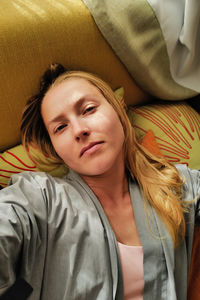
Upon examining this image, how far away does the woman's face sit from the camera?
0.95 meters

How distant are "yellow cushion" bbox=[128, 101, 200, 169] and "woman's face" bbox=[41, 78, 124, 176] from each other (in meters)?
0.27

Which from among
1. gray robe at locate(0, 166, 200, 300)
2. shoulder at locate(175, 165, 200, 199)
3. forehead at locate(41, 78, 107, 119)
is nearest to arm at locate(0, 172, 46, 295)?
gray robe at locate(0, 166, 200, 300)

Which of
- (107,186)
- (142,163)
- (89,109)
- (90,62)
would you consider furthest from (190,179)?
(90,62)

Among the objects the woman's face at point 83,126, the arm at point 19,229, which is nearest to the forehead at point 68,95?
the woman's face at point 83,126

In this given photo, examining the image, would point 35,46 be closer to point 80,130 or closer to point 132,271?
point 80,130

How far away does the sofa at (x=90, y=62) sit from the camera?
1054mm

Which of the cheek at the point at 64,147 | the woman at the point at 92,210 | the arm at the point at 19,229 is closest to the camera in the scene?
the arm at the point at 19,229

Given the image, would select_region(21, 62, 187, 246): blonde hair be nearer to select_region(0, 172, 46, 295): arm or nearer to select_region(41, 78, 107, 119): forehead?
select_region(41, 78, 107, 119): forehead

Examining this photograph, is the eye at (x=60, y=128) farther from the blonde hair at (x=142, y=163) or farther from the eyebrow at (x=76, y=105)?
the blonde hair at (x=142, y=163)

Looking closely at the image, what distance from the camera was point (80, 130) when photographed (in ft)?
3.09

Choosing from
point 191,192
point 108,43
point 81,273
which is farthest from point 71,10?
point 81,273

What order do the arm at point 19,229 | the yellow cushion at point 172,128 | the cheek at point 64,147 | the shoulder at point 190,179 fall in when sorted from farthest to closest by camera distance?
the yellow cushion at point 172,128, the shoulder at point 190,179, the cheek at point 64,147, the arm at point 19,229

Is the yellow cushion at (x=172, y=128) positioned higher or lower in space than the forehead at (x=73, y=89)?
lower

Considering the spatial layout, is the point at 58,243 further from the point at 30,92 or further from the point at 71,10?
the point at 71,10
